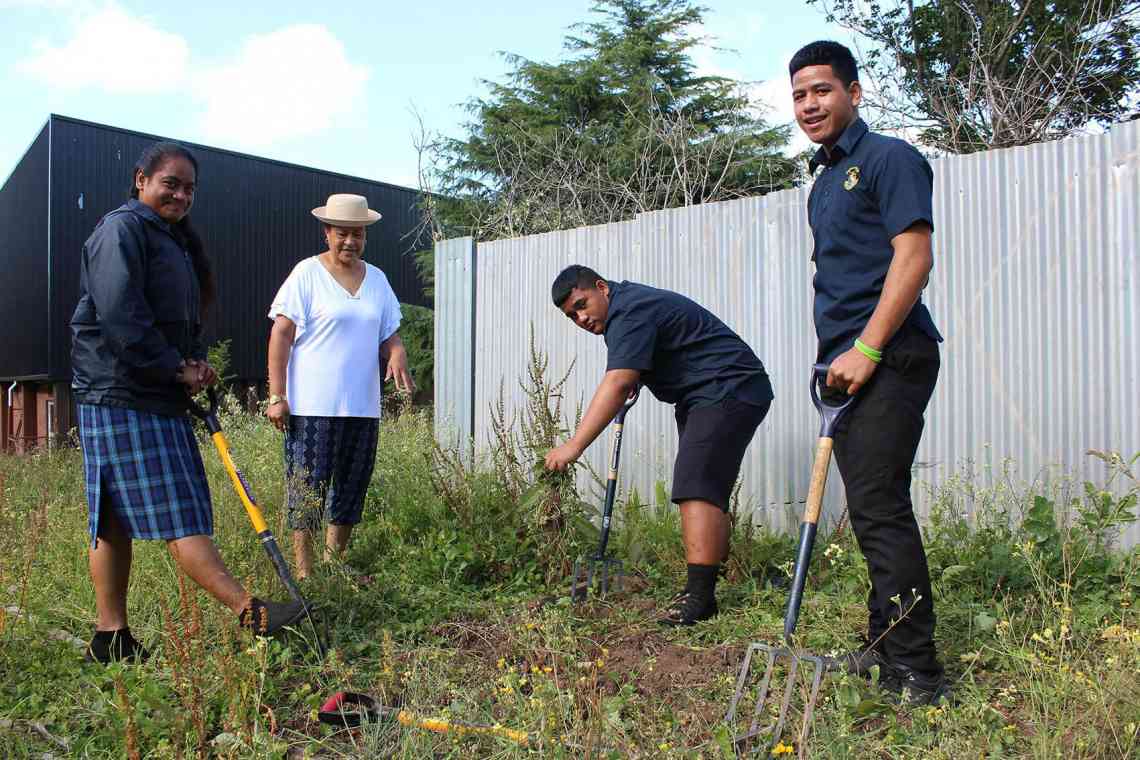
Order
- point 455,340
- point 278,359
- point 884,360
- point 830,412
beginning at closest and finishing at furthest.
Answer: point 884,360 → point 830,412 → point 278,359 → point 455,340

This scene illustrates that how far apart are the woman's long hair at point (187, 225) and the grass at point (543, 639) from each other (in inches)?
43.2

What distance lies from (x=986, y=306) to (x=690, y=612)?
2.37m

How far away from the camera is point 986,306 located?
4.69 meters

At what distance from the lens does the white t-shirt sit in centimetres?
443

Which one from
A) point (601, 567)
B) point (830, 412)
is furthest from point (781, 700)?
point (601, 567)

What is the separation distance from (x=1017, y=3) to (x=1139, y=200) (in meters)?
11.3

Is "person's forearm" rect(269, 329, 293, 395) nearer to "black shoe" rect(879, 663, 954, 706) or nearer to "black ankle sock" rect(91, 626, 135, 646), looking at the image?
"black ankle sock" rect(91, 626, 135, 646)

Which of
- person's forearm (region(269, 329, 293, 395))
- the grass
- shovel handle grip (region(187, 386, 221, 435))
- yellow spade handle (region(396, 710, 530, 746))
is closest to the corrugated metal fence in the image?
the grass

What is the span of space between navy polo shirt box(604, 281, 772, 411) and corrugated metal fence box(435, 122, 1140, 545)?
138 cm

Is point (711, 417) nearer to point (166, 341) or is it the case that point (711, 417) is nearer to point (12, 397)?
point (166, 341)

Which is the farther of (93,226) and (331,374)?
(93,226)

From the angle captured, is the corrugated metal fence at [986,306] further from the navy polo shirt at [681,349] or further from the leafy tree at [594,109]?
the leafy tree at [594,109]

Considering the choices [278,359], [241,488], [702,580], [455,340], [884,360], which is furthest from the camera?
[455,340]

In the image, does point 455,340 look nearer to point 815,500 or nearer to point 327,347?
point 327,347
